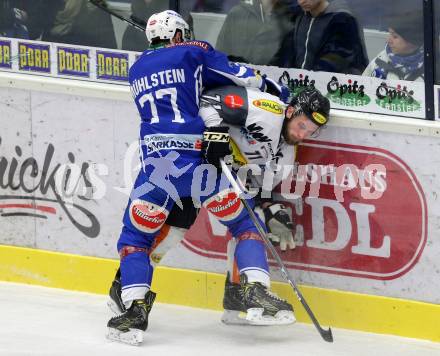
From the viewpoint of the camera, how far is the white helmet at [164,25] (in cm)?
652

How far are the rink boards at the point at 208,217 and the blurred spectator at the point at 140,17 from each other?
237 millimetres

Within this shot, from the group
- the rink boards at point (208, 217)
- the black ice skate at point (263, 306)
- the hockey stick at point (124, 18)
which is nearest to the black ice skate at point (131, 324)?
the black ice skate at point (263, 306)

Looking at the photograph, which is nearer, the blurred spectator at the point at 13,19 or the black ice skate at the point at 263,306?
the black ice skate at the point at 263,306

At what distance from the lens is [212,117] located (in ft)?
21.2

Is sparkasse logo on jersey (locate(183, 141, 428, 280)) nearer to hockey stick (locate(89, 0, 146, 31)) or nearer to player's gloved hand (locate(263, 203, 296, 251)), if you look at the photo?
player's gloved hand (locate(263, 203, 296, 251))

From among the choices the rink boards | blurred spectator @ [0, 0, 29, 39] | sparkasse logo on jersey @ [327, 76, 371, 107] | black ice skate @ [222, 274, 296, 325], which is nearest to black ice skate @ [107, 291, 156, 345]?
black ice skate @ [222, 274, 296, 325]

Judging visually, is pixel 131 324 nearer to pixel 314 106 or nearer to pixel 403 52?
pixel 314 106

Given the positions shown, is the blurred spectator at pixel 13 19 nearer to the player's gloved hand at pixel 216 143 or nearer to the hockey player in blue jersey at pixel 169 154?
the hockey player in blue jersey at pixel 169 154

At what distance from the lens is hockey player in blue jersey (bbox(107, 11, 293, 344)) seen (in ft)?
21.0

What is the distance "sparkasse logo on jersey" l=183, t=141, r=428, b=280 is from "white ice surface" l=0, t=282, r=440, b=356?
0.34m

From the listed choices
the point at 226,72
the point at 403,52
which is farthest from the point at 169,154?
the point at 403,52

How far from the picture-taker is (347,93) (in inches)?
258

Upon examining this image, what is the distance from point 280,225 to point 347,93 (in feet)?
2.37

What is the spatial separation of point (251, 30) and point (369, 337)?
1627 mm
